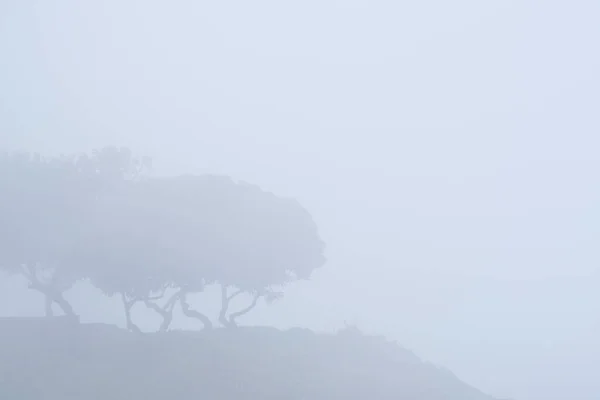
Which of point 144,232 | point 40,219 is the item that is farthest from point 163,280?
point 40,219

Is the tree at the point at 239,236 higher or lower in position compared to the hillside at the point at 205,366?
higher

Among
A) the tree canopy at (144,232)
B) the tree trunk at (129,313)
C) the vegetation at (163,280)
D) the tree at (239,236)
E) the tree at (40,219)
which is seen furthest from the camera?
the tree at (40,219)

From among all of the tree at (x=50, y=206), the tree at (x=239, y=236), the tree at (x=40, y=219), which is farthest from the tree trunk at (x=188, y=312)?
the tree at (x=40, y=219)

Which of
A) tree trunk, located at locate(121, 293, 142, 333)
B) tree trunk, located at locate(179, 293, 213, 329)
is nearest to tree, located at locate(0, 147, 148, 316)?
tree trunk, located at locate(121, 293, 142, 333)

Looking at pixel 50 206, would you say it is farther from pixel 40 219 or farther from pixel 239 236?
pixel 239 236

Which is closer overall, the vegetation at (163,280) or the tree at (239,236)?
the vegetation at (163,280)

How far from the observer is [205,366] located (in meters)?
33.0

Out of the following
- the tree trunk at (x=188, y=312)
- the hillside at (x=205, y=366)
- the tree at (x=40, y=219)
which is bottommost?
the hillside at (x=205, y=366)

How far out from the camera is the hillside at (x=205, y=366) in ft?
101

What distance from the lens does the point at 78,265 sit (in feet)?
126

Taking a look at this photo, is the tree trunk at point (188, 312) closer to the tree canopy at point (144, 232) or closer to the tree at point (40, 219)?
the tree canopy at point (144, 232)

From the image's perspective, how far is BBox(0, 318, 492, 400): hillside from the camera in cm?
3073

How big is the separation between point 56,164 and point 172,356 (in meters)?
16.1

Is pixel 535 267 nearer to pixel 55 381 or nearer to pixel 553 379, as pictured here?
pixel 553 379
